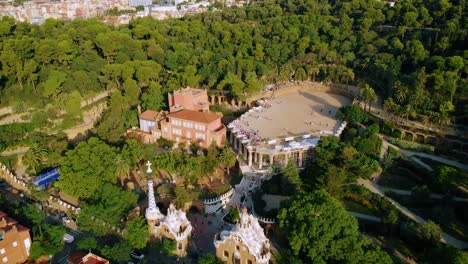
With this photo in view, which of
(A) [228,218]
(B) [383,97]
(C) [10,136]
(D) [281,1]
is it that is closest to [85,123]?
(C) [10,136]

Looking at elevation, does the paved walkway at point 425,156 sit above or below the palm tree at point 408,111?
below

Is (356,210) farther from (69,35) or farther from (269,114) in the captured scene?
(69,35)

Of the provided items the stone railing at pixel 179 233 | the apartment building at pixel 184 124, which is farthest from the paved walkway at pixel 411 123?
the stone railing at pixel 179 233

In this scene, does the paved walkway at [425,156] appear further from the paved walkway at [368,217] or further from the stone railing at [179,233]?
the stone railing at [179,233]

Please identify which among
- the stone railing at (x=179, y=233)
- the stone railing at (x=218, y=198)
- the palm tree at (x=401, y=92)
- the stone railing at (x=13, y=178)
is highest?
the palm tree at (x=401, y=92)

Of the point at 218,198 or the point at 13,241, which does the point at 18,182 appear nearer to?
the point at 13,241

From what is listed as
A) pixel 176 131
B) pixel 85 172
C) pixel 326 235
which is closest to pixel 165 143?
pixel 176 131

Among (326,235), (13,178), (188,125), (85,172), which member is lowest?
(13,178)

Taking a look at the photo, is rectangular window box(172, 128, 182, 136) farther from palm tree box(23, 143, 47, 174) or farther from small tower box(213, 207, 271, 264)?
small tower box(213, 207, 271, 264)
